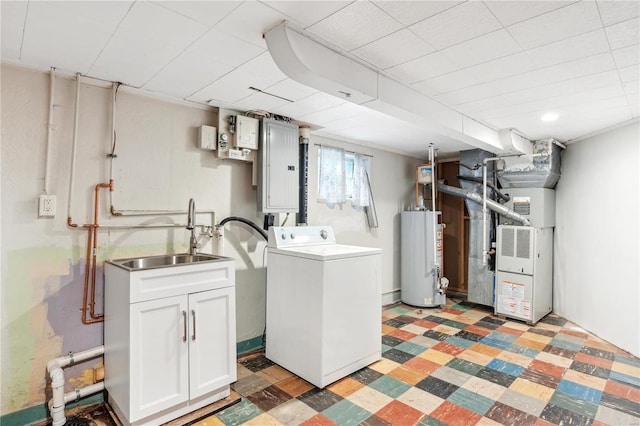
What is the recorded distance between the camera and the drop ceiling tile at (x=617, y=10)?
1.49 meters

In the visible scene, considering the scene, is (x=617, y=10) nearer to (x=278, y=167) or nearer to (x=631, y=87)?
(x=631, y=87)

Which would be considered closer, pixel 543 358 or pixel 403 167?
pixel 543 358

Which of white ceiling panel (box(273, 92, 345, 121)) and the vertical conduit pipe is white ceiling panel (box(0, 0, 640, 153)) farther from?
the vertical conduit pipe

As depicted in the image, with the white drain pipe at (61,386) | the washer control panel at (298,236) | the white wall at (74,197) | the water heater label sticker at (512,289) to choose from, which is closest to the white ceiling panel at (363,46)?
the white wall at (74,197)

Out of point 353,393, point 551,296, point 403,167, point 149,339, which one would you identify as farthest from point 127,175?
point 551,296

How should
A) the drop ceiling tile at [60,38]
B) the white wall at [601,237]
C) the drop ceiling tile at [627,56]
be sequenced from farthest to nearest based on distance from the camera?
the white wall at [601,237]
the drop ceiling tile at [627,56]
the drop ceiling tile at [60,38]

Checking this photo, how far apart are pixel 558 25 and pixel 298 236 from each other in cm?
237

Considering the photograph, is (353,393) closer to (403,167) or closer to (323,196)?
(323,196)

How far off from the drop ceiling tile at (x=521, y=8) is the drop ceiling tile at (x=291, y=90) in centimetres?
124

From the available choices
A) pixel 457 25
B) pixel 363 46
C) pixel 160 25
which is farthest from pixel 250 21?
pixel 457 25

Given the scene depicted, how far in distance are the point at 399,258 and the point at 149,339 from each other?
12.5 feet

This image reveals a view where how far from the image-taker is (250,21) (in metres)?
1.62

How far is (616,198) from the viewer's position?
139 inches

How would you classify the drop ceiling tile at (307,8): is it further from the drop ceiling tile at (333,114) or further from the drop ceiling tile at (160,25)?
the drop ceiling tile at (333,114)
